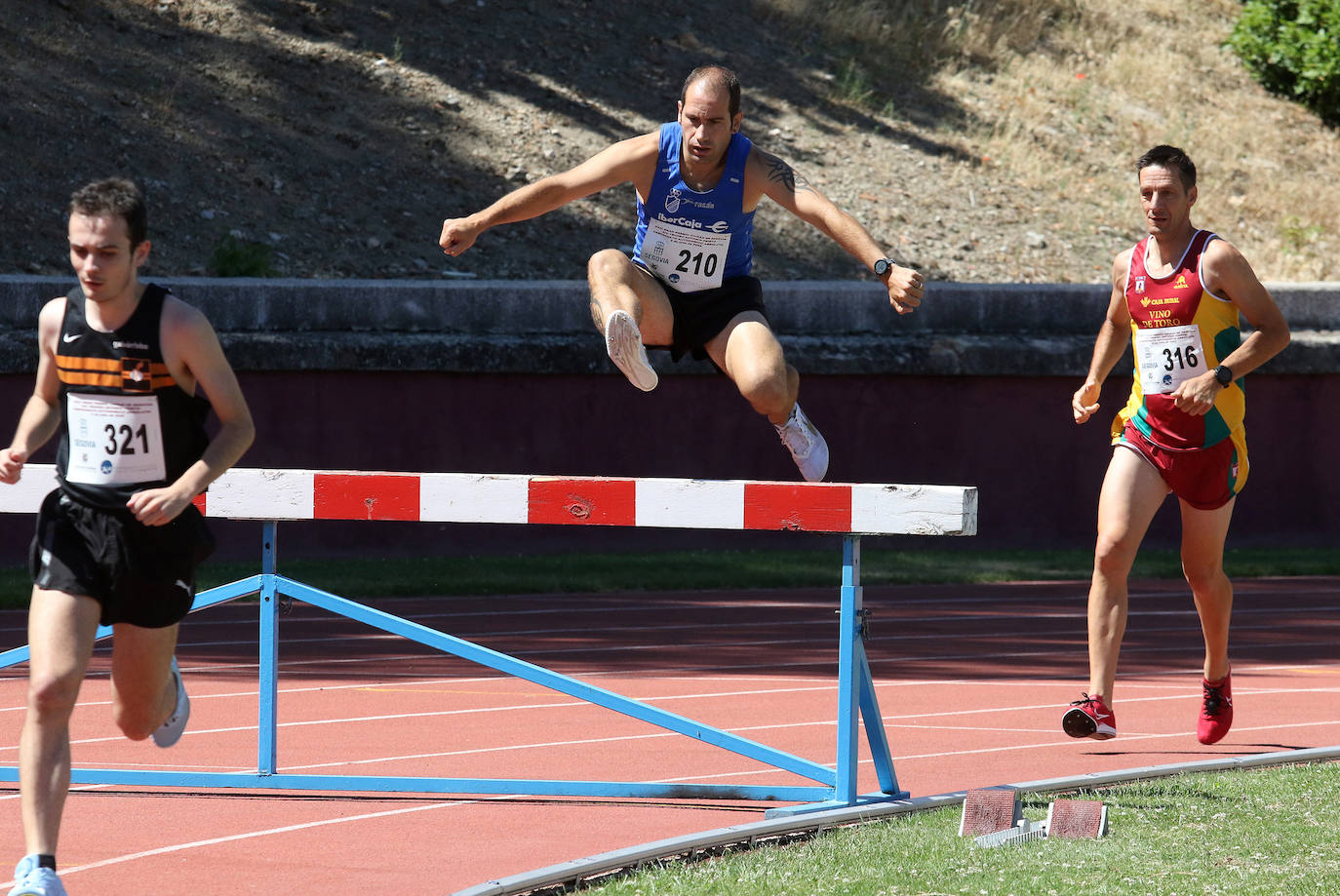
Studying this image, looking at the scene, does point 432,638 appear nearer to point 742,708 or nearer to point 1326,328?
point 742,708

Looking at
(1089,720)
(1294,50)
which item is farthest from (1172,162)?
(1294,50)

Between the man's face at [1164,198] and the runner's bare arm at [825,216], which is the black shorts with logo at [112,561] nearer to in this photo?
the runner's bare arm at [825,216]

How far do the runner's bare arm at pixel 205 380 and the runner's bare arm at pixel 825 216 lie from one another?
6.54 feet

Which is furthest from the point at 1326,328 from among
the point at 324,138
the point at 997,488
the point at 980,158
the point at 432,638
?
the point at 432,638

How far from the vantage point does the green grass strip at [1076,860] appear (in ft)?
14.4

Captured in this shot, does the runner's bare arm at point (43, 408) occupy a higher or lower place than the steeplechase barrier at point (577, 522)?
higher

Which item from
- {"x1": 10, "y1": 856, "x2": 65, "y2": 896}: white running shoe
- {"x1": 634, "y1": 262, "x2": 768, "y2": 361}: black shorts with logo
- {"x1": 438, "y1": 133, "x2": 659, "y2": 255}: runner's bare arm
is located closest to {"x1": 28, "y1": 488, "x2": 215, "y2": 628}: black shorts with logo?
{"x1": 10, "y1": 856, "x2": 65, "y2": 896}: white running shoe

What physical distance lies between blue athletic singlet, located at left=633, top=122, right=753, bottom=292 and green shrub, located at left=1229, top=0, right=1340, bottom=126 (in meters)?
19.4

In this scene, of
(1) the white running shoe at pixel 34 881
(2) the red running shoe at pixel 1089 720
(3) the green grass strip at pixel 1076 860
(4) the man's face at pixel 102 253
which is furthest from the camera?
(2) the red running shoe at pixel 1089 720

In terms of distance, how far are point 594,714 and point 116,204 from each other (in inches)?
166

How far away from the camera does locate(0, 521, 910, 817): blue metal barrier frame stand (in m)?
5.49

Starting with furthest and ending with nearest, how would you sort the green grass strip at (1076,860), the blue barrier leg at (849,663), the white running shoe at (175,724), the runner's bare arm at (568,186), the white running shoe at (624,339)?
the runner's bare arm at (568,186), the white running shoe at (624,339), the blue barrier leg at (849,663), the white running shoe at (175,724), the green grass strip at (1076,860)

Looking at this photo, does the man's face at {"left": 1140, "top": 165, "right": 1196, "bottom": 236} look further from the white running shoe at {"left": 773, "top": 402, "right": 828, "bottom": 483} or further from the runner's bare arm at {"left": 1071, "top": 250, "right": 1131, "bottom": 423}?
the white running shoe at {"left": 773, "top": 402, "right": 828, "bottom": 483}

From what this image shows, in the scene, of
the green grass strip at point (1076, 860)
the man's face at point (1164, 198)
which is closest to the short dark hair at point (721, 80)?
the man's face at point (1164, 198)
